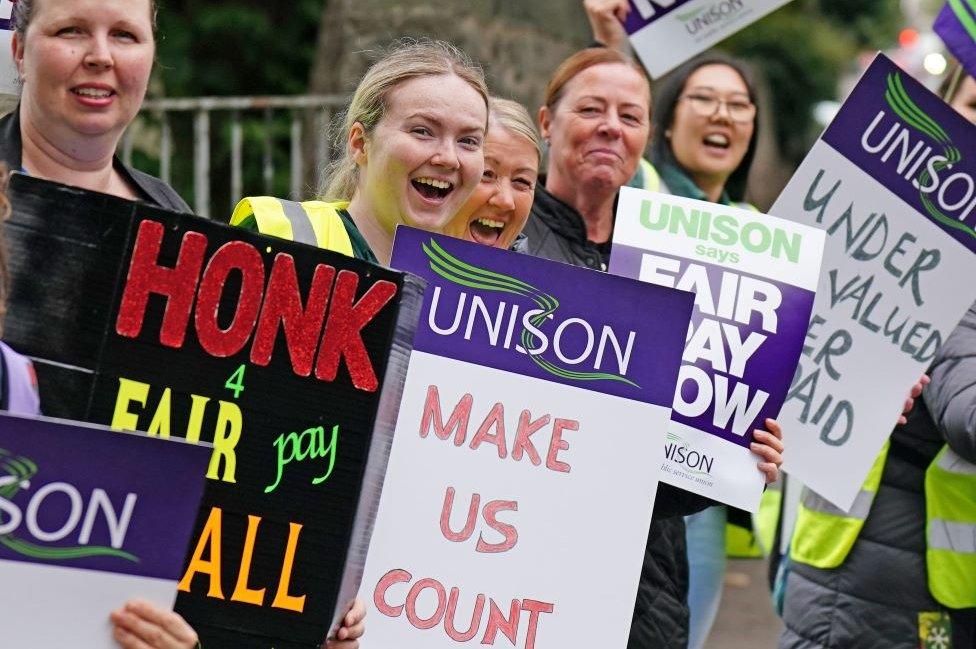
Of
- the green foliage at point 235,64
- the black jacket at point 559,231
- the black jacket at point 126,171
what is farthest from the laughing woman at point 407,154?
the green foliage at point 235,64

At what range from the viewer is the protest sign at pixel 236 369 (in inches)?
96.4

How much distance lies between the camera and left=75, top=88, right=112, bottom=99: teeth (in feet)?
9.48

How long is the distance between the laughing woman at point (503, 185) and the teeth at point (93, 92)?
97 cm

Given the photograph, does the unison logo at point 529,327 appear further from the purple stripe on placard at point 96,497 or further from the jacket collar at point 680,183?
the jacket collar at point 680,183

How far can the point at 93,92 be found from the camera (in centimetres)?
289

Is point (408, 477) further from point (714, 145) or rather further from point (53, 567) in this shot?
point (714, 145)

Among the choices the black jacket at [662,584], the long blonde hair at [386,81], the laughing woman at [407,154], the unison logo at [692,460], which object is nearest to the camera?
the laughing woman at [407,154]

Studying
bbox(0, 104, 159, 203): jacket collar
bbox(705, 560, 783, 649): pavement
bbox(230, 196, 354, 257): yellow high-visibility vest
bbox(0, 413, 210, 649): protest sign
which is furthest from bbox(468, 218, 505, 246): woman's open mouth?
bbox(705, 560, 783, 649): pavement

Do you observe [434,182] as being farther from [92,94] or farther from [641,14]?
[641,14]

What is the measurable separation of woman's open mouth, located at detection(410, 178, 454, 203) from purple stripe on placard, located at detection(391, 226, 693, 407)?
23 cm

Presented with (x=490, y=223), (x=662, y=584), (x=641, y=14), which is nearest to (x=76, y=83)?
(x=490, y=223)

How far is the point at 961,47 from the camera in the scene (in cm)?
437

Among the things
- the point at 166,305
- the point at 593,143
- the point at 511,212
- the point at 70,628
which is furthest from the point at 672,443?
the point at 70,628

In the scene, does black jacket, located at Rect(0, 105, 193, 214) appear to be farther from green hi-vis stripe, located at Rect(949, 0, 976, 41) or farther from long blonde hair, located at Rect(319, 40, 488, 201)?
green hi-vis stripe, located at Rect(949, 0, 976, 41)
